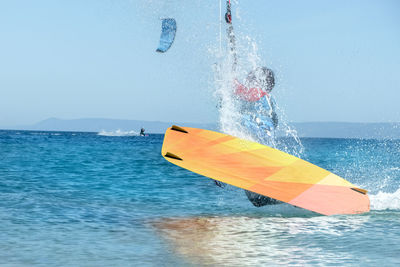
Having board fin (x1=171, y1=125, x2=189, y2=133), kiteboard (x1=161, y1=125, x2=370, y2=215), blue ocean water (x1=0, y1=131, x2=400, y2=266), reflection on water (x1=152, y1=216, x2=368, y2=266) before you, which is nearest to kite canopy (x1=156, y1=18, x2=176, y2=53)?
board fin (x1=171, y1=125, x2=189, y2=133)

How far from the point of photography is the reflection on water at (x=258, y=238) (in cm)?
508

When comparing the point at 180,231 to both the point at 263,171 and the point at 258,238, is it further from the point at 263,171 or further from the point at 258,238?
the point at 263,171

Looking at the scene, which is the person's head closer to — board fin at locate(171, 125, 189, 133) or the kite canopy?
the kite canopy

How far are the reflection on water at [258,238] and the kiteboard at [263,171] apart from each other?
0.34 meters

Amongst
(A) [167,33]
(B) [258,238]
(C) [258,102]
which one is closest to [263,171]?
(B) [258,238]

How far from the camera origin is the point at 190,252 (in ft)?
17.4

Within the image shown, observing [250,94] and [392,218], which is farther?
[250,94]

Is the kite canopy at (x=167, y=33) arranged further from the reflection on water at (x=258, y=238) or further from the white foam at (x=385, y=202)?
the white foam at (x=385, y=202)

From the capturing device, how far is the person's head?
9.56 metres

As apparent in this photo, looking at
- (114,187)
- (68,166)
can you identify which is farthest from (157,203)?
(68,166)

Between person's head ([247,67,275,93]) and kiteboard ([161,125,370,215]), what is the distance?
158 centimetres

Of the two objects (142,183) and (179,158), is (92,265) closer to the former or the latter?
(179,158)

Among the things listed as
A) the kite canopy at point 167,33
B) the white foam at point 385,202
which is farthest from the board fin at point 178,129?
the white foam at point 385,202

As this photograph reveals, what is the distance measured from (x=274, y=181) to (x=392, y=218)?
1.89 m
